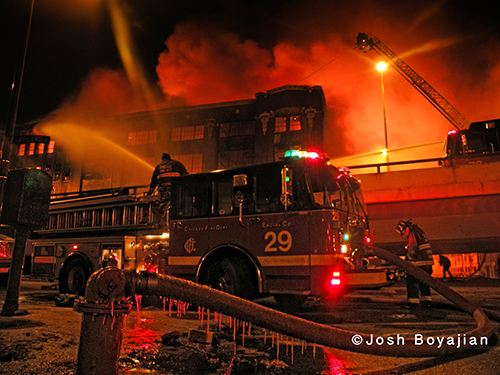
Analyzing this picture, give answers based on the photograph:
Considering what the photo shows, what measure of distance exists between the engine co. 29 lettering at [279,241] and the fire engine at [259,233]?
15 millimetres

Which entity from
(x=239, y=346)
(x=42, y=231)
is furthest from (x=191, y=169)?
(x=239, y=346)

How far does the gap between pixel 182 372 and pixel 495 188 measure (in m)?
13.3

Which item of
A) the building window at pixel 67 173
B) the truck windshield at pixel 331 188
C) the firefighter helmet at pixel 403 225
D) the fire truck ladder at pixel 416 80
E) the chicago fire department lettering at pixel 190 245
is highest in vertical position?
the fire truck ladder at pixel 416 80

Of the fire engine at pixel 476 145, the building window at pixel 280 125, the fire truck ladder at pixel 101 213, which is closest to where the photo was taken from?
the fire truck ladder at pixel 101 213

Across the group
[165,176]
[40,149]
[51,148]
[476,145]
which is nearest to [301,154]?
[165,176]

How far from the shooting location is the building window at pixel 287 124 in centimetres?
2530

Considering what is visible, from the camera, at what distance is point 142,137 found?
2900cm

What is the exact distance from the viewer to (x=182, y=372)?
286 centimetres

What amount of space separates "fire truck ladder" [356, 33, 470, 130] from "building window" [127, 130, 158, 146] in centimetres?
2277

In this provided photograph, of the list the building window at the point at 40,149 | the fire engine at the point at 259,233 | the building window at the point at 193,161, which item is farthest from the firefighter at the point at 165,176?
the building window at the point at 40,149

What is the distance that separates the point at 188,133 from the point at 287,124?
25.4 feet

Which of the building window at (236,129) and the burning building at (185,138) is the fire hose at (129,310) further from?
the building window at (236,129)

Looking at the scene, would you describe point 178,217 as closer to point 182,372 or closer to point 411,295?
point 182,372

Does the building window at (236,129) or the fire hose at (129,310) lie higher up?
the building window at (236,129)
